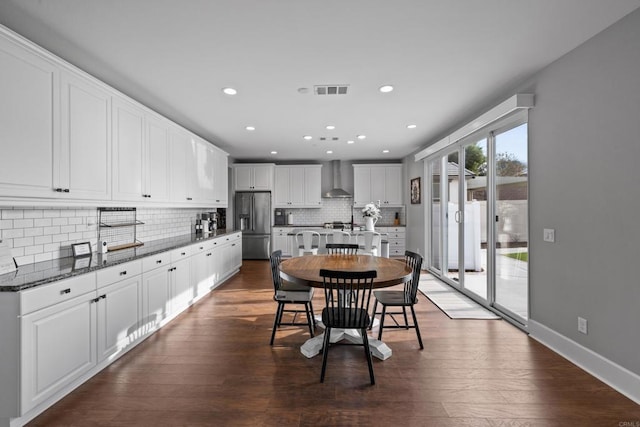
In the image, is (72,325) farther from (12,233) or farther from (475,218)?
(475,218)

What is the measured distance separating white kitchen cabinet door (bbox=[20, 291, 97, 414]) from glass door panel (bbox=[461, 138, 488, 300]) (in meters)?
4.48

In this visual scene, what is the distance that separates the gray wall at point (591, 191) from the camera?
7.21 feet

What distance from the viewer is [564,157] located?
2.79 meters

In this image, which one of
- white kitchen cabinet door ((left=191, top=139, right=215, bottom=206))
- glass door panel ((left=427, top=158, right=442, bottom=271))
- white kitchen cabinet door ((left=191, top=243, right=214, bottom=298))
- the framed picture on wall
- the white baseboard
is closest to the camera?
the white baseboard

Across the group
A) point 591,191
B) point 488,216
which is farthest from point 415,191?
point 591,191

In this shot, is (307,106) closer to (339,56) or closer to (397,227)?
(339,56)

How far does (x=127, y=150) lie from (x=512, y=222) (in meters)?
4.47

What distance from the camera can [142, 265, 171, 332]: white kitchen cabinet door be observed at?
3131mm

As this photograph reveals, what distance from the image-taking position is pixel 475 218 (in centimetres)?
454

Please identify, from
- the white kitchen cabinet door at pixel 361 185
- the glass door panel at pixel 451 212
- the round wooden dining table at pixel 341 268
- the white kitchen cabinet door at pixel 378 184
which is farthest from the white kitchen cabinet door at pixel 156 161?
the white kitchen cabinet door at pixel 378 184

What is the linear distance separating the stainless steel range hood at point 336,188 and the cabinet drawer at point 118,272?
5.56 metres

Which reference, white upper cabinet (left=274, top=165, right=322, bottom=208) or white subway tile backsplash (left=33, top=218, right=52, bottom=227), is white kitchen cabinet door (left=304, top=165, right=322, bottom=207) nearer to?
white upper cabinet (left=274, top=165, right=322, bottom=208)

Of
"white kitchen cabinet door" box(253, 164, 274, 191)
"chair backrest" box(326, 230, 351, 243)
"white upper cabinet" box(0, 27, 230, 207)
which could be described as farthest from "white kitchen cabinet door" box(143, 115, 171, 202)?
"white kitchen cabinet door" box(253, 164, 274, 191)

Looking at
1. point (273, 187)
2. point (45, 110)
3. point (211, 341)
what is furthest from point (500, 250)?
point (273, 187)
